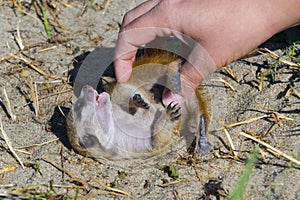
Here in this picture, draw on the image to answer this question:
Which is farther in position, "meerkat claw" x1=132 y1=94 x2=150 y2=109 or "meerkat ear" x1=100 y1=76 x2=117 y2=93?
"meerkat ear" x1=100 y1=76 x2=117 y2=93

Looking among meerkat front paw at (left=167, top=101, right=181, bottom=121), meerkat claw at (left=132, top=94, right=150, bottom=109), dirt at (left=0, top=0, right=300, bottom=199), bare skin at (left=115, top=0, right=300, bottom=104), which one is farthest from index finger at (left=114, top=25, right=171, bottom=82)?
dirt at (left=0, top=0, right=300, bottom=199)

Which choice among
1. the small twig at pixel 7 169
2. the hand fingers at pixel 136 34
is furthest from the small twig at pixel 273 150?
the small twig at pixel 7 169

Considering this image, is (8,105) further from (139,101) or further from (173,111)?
(173,111)

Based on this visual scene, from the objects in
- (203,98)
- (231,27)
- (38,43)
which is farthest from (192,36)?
(38,43)

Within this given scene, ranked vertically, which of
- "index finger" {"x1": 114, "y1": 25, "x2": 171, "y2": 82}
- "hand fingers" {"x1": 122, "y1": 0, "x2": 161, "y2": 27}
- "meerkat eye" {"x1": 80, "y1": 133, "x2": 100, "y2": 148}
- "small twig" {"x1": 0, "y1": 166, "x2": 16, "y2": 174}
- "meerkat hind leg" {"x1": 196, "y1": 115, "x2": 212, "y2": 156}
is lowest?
"small twig" {"x1": 0, "y1": 166, "x2": 16, "y2": 174}

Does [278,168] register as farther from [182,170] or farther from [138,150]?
[138,150]

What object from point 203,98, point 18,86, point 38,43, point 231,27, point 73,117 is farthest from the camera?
point 38,43

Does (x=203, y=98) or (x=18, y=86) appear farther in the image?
(x=18, y=86)

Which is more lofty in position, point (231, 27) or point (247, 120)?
point (231, 27)

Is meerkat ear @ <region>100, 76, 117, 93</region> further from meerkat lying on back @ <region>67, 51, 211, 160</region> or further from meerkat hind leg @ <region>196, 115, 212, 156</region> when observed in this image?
meerkat hind leg @ <region>196, 115, 212, 156</region>
